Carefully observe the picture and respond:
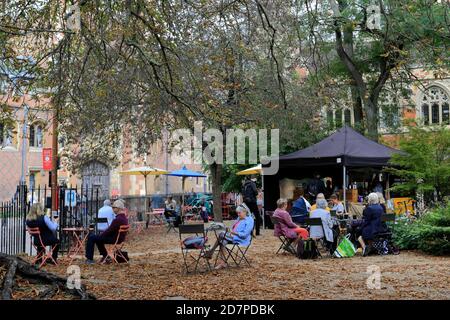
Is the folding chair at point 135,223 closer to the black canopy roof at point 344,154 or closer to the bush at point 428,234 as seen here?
the black canopy roof at point 344,154


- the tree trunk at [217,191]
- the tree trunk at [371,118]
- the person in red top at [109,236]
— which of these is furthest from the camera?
the tree trunk at [371,118]

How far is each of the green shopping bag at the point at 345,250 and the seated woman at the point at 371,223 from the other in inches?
13.5

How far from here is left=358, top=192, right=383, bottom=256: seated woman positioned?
529 inches

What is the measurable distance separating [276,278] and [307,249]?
315 cm

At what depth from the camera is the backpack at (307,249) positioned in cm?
1326

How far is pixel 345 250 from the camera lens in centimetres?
1332

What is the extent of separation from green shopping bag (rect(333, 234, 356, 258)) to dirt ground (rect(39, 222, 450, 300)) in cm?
17

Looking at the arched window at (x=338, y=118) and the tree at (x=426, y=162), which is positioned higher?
the arched window at (x=338, y=118)

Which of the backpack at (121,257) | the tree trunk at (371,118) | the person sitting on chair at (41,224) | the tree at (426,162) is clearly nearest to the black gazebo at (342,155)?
the tree at (426,162)

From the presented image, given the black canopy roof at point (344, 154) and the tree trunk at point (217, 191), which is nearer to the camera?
the black canopy roof at point (344, 154)

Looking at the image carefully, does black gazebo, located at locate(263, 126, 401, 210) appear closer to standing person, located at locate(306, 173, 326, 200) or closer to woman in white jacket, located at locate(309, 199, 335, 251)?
standing person, located at locate(306, 173, 326, 200)

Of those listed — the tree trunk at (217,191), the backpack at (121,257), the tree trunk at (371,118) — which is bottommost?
the backpack at (121,257)
